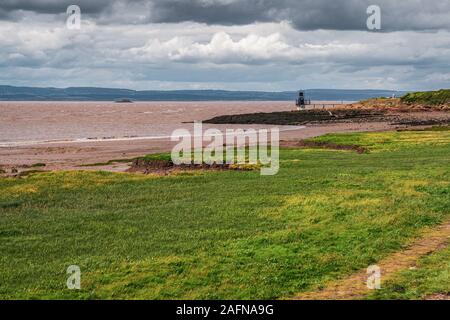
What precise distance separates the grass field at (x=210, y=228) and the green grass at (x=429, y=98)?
117392 millimetres

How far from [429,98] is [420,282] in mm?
142899

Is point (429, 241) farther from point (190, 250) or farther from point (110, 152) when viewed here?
point (110, 152)

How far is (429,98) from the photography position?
14788 cm

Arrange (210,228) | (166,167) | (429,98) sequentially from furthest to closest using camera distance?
(429,98) → (166,167) → (210,228)

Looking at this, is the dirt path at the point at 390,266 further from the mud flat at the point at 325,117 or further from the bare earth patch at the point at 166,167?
the mud flat at the point at 325,117

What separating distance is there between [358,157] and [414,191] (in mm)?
16621

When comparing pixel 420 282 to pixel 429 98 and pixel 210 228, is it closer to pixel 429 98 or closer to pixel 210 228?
pixel 210 228

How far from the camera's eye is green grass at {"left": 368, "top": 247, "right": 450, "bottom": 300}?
13.1 metres

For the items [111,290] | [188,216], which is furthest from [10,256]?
[188,216]

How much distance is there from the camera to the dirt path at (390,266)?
527 inches

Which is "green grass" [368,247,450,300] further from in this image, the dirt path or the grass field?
the dirt path

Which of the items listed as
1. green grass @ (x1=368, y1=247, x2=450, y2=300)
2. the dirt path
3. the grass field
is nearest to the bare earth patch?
the grass field

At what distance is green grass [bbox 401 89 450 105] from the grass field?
11739cm

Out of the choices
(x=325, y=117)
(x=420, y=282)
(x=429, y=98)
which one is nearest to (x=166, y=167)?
(x=420, y=282)
